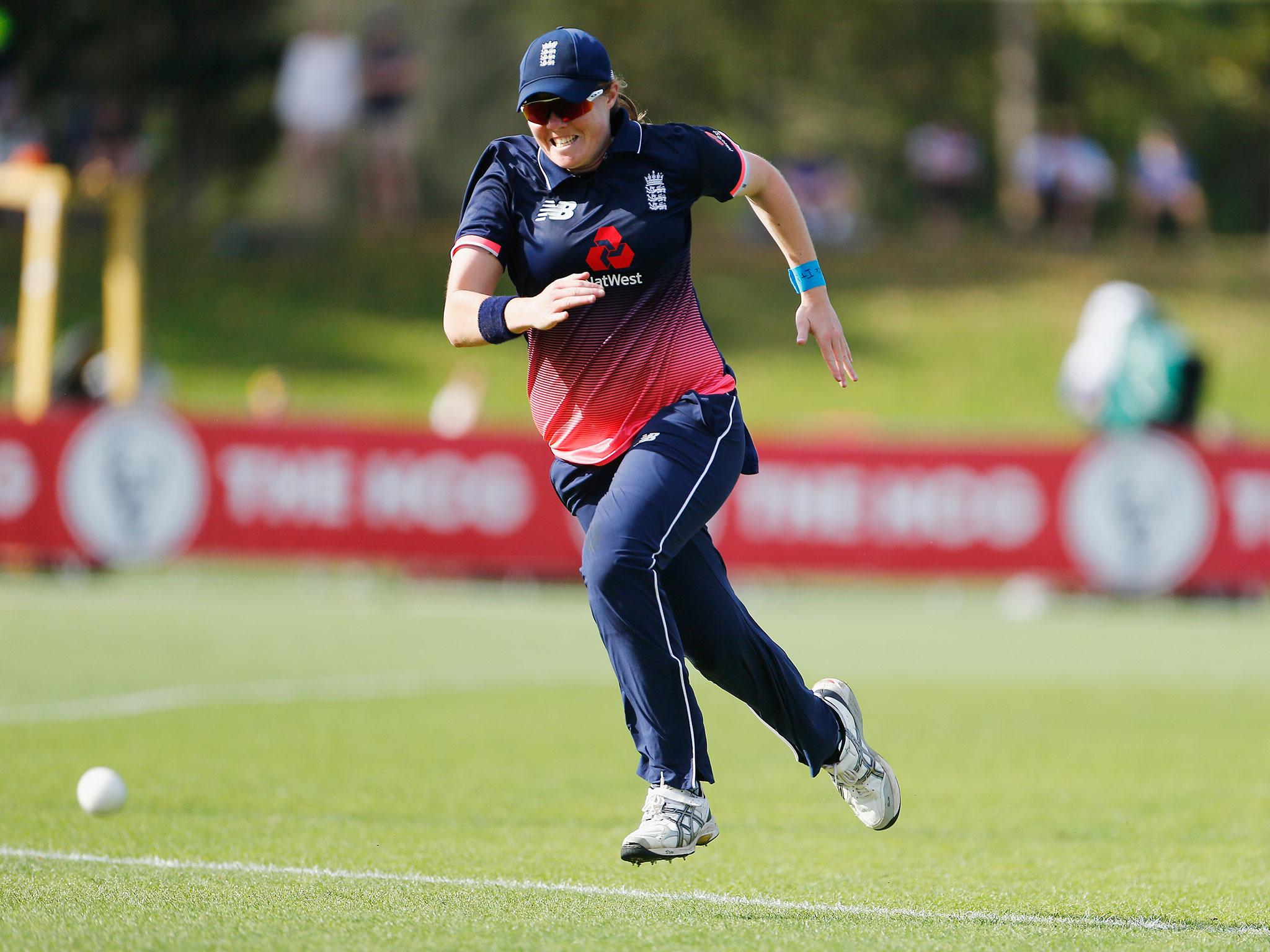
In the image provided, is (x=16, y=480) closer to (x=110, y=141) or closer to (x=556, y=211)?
(x=110, y=141)

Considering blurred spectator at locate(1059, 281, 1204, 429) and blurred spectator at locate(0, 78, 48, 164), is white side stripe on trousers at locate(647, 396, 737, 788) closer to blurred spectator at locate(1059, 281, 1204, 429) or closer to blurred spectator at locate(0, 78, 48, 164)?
blurred spectator at locate(1059, 281, 1204, 429)

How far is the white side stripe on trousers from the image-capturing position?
17.0 ft

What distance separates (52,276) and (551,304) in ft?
49.8

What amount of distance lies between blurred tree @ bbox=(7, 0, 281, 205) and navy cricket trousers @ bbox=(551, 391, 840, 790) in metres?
21.4

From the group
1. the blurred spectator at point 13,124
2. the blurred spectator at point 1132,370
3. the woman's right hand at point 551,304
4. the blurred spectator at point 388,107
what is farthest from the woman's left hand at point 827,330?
the blurred spectator at point 388,107

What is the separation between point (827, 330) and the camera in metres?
5.54

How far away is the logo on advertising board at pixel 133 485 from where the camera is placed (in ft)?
53.8

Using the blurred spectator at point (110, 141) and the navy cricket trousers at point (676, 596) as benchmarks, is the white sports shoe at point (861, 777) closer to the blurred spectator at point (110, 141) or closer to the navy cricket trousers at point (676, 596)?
the navy cricket trousers at point (676, 596)

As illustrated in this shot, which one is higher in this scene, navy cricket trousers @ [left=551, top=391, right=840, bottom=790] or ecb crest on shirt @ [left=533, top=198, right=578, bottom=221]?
ecb crest on shirt @ [left=533, top=198, right=578, bottom=221]

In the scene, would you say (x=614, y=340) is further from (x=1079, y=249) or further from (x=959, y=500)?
(x=1079, y=249)

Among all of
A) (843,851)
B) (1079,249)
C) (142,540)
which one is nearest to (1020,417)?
(1079,249)

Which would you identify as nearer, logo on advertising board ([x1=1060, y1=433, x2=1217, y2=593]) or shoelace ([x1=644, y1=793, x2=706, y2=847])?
shoelace ([x1=644, y1=793, x2=706, y2=847])

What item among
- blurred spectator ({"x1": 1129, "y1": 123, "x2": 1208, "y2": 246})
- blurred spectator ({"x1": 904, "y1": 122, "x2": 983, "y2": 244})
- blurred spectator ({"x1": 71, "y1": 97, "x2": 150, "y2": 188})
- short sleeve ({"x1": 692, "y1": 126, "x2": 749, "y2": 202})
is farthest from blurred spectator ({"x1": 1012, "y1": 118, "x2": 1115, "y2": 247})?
short sleeve ({"x1": 692, "y1": 126, "x2": 749, "y2": 202})

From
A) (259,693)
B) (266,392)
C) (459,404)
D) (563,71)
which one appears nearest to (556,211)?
(563,71)
